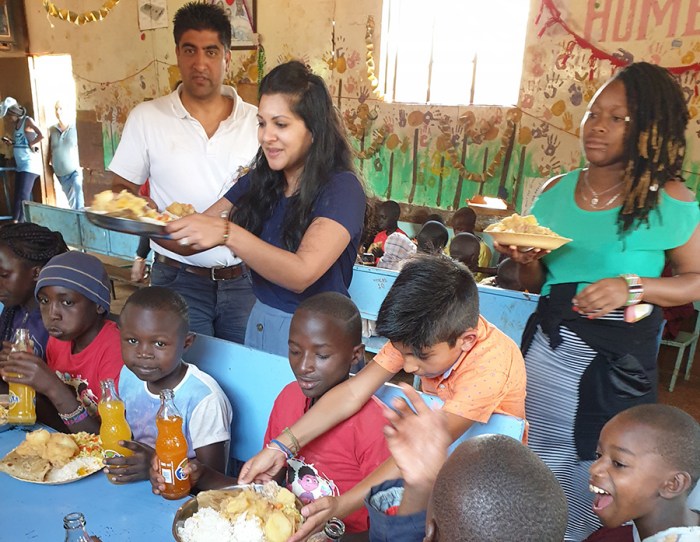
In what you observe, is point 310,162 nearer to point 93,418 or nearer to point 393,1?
point 93,418

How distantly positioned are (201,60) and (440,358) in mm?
1932

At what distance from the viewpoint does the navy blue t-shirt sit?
5.78ft

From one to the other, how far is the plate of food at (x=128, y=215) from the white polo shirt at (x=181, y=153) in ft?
2.02

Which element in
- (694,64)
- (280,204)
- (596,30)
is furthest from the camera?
(596,30)

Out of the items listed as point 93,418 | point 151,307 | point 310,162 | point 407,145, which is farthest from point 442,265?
point 407,145

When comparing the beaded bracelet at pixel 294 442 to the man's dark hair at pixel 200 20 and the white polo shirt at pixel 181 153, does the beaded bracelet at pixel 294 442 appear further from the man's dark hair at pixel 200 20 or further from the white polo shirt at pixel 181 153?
the man's dark hair at pixel 200 20

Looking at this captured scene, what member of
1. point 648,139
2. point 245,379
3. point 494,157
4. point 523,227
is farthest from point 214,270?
point 494,157

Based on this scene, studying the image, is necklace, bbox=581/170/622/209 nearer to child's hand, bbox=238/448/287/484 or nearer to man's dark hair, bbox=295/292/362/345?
man's dark hair, bbox=295/292/362/345

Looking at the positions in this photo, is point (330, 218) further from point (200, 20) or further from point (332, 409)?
point (200, 20)

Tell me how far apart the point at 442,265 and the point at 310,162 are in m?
0.62

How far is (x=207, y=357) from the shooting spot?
2086 mm

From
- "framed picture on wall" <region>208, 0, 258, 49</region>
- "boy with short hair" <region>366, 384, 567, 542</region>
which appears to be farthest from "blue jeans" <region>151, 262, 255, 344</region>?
"framed picture on wall" <region>208, 0, 258, 49</region>

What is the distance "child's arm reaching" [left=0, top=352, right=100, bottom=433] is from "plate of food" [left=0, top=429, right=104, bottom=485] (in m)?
0.17

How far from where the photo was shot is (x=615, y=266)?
67.8 inches
